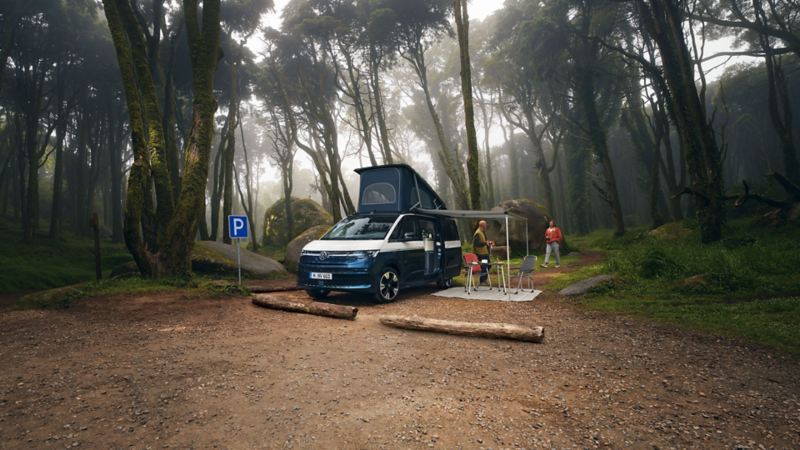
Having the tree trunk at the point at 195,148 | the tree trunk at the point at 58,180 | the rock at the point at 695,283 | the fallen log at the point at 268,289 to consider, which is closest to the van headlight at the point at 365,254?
the fallen log at the point at 268,289

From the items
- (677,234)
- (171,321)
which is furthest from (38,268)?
(677,234)

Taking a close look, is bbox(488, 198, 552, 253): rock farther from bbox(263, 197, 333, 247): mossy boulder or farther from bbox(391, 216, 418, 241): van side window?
bbox(263, 197, 333, 247): mossy boulder

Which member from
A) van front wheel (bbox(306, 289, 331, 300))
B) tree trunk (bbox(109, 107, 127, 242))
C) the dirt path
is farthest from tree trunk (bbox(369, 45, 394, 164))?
tree trunk (bbox(109, 107, 127, 242))

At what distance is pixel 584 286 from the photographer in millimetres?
8297

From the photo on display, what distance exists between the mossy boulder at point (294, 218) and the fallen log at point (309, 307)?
18613mm

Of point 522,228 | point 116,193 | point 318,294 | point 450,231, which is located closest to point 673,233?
point 522,228

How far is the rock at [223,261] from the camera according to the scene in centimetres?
1216

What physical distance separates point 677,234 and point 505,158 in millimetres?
32425

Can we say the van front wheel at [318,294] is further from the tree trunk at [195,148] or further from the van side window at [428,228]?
the tree trunk at [195,148]

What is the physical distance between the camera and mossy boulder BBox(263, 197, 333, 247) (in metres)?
25.9

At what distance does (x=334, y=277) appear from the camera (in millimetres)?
7574

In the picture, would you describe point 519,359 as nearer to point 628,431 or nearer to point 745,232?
point 628,431

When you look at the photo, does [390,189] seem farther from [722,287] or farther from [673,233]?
[673,233]

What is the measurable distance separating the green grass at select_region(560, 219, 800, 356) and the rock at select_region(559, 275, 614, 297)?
0.81 ft
